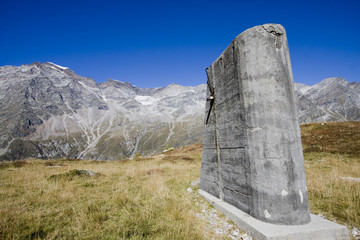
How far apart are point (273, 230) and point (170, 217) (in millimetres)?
2259

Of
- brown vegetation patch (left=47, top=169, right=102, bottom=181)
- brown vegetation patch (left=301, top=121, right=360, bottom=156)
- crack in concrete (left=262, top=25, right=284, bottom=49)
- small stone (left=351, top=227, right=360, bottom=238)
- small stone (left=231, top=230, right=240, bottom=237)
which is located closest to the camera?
small stone (left=351, top=227, right=360, bottom=238)

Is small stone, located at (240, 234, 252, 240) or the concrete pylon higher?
the concrete pylon

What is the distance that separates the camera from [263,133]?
416 centimetres

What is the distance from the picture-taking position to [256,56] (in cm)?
451

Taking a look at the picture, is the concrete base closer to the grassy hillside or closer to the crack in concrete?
the grassy hillside

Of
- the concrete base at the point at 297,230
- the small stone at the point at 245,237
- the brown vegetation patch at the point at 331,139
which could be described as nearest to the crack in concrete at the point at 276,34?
the concrete base at the point at 297,230

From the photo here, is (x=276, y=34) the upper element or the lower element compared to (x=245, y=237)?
upper

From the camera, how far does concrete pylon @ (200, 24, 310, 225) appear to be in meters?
3.91

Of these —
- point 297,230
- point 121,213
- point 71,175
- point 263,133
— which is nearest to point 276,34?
point 263,133

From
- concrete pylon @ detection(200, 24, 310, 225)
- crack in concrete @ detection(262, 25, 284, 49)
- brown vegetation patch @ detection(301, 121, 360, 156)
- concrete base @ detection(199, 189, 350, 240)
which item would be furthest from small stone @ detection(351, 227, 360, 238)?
brown vegetation patch @ detection(301, 121, 360, 156)

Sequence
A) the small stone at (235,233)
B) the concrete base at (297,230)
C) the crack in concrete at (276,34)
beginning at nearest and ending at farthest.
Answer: the concrete base at (297,230)
the small stone at (235,233)
the crack in concrete at (276,34)

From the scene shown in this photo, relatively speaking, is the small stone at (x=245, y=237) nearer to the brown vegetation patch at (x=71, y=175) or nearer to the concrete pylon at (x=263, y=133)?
the concrete pylon at (x=263, y=133)

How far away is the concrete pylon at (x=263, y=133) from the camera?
3914mm

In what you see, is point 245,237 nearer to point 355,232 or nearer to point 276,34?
point 355,232
